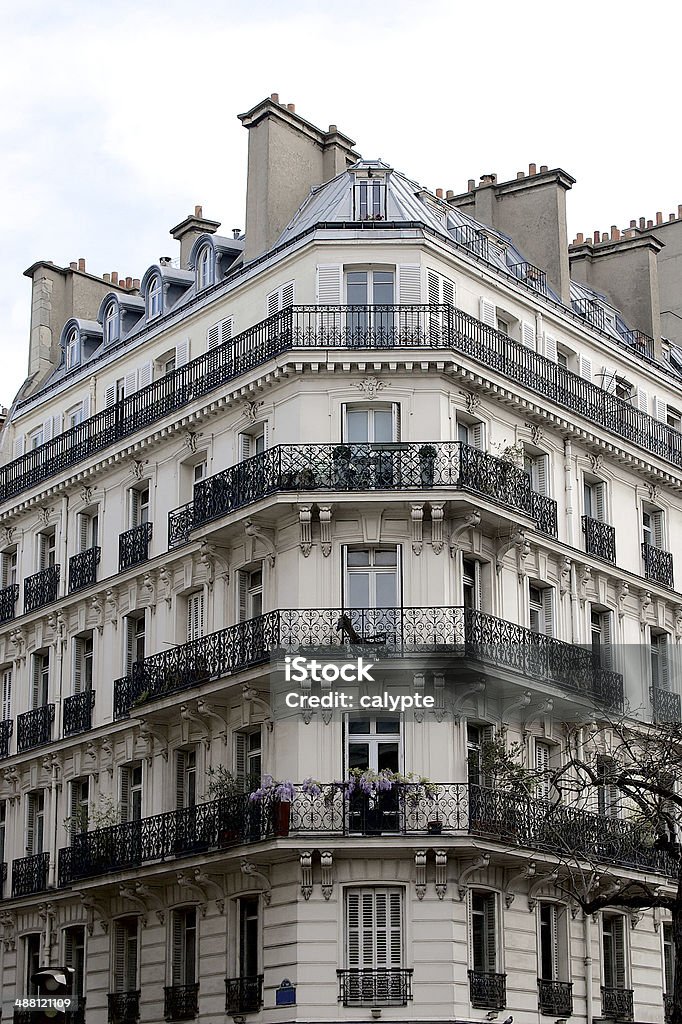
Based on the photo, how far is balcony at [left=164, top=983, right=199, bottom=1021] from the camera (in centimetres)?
3312

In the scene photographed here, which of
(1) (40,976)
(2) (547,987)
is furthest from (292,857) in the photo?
(1) (40,976)

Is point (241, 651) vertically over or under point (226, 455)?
under

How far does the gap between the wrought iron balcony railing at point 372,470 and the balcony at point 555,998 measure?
9.07 metres

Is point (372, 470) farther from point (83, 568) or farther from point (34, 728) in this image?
point (34, 728)

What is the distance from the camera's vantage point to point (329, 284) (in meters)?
34.6

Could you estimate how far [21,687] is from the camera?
4216 centimetres

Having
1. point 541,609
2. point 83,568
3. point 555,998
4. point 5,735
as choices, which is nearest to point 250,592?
point 541,609

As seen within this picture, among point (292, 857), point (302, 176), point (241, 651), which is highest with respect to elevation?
point (302, 176)

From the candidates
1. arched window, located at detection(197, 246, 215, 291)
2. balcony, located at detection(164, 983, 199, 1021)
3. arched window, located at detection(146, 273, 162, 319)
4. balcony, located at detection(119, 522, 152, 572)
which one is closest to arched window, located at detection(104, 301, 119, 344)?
arched window, located at detection(146, 273, 162, 319)

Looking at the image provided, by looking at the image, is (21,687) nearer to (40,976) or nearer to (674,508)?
(674,508)

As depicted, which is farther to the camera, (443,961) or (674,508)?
(674,508)

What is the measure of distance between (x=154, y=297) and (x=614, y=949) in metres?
18.5

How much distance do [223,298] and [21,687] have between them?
11419mm

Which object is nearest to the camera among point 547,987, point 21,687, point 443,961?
point 443,961
